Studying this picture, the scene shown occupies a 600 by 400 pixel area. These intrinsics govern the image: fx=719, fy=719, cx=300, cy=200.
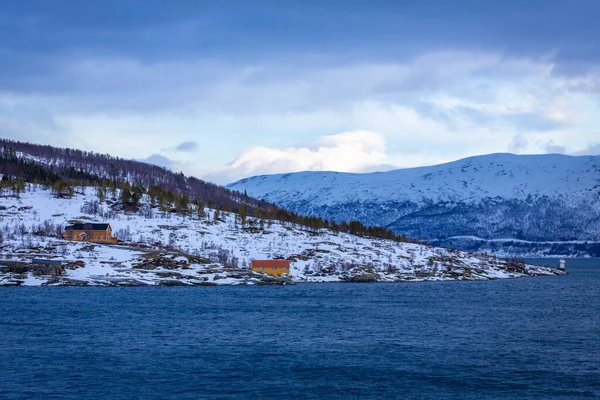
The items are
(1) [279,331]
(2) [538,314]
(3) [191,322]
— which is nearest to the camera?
(1) [279,331]

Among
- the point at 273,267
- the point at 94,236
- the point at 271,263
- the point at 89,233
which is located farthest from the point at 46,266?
the point at 273,267

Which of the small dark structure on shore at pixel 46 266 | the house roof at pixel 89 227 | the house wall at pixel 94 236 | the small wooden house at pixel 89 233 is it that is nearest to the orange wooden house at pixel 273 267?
the house wall at pixel 94 236

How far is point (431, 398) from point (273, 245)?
149 meters

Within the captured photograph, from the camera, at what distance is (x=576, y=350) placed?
62812 millimetres

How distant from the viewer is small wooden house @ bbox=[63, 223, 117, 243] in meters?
177

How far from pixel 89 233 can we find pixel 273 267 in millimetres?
49685

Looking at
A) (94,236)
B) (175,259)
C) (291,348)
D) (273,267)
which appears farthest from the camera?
(94,236)

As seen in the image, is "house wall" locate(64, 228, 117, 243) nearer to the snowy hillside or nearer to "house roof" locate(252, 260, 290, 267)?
the snowy hillside

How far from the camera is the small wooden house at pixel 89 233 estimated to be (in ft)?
581

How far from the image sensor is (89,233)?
583 ft

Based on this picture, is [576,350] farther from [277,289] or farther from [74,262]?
[74,262]

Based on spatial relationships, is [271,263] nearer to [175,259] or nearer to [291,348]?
[175,259]

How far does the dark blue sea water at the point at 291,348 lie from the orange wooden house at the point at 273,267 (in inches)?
2026

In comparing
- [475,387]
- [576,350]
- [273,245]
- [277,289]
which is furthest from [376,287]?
[475,387]
